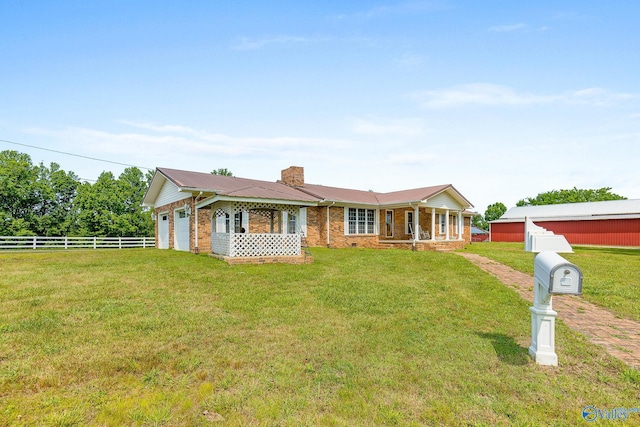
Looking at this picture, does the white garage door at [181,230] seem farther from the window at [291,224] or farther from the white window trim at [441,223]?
the white window trim at [441,223]

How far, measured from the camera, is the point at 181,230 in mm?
17766

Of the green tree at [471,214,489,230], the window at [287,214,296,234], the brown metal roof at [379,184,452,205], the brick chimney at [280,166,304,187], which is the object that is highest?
the brick chimney at [280,166,304,187]

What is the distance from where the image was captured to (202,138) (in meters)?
20.5

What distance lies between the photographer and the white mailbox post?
343 cm

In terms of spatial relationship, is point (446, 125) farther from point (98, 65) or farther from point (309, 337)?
point (98, 65)

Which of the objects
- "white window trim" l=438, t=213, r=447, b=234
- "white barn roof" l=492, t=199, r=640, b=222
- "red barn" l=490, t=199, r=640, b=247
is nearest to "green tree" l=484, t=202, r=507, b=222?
"white barn roof" l=492, t=199, r=640, b=222

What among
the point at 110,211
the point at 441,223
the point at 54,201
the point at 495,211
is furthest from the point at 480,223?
the point at 54,201

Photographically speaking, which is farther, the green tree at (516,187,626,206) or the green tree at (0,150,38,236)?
the green tree at (516,187,626,206)

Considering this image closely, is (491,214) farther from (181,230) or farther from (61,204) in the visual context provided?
(61,204)

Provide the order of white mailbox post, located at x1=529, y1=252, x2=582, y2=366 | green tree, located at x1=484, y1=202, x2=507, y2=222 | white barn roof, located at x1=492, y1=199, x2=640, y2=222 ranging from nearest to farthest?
white mailbox post, located at x1=529, y1=252, x2=582, y2=366, white barn roof, located at x1=492, y1=199, x2=640, y2=222, green tree, located at x1=484, y1=202, x2=507, y2=222

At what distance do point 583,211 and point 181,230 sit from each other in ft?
112

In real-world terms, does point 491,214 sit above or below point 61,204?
below

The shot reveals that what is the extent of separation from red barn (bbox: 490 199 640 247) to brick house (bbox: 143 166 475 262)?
423 inches

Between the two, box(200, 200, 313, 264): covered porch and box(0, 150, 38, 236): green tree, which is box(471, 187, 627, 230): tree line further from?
box(0, 150, 38, 236): green tree
